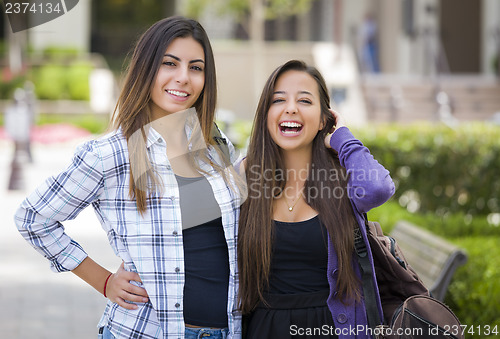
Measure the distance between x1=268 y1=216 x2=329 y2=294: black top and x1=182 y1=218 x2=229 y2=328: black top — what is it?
0.22 m

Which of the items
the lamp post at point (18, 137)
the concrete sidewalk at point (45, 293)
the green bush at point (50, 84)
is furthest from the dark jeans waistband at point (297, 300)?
the green bush at point (50, 84)

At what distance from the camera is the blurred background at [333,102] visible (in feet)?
20.8

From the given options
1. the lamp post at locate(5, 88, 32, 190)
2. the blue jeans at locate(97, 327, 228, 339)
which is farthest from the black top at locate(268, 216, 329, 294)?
the lamp post at locate(5, 88, 32, 190)

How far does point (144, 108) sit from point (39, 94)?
2035 cm

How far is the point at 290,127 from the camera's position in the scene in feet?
9.73

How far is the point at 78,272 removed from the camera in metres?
2.87

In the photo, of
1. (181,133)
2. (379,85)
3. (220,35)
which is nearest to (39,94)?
(220,35)

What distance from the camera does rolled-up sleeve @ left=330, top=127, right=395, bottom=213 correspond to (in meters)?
2.79

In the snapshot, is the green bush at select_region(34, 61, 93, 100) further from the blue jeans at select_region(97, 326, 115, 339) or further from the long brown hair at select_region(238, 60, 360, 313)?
the blue jeans at select_region(97, 326, 115, 339)

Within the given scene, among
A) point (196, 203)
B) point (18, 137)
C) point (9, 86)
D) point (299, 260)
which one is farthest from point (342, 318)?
point (9, 86)

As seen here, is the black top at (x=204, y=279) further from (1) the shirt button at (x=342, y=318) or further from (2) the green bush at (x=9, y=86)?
(2) the green bush at (x=9, y=86)

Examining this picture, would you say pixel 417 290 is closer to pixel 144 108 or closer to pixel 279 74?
pixel 279 74

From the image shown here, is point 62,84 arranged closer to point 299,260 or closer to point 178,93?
point 178,93

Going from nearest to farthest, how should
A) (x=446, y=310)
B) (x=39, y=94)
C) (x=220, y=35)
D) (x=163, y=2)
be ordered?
(x=446, y=310) < (x=39, y=94) < (x=220, y=35) < (x=163, y=2)
